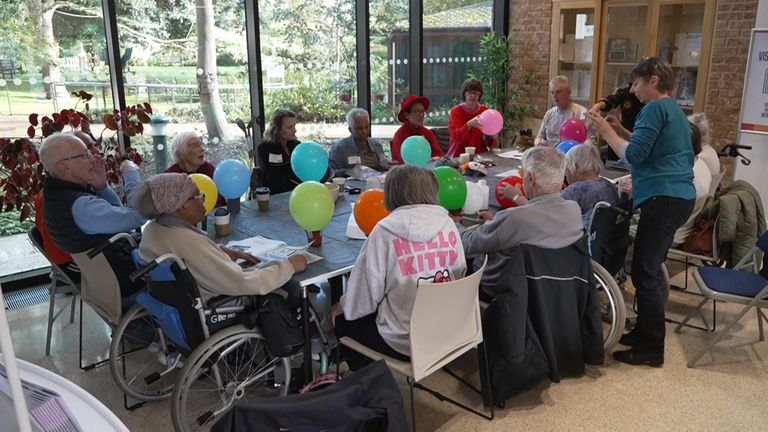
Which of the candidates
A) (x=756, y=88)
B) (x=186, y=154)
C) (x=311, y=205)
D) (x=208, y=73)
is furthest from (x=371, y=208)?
(x=756, y=88)

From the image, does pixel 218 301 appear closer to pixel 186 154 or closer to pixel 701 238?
pixel 186 154

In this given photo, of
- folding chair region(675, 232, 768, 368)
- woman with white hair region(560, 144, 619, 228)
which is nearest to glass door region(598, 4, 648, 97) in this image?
woman with white hair region(560, 144, 619, 228)

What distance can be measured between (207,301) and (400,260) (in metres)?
0.78

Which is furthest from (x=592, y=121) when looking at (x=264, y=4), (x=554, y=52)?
(x=554, y=52)

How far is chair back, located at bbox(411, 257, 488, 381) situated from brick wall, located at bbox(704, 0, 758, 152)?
3613mm

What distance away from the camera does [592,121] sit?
311 cm

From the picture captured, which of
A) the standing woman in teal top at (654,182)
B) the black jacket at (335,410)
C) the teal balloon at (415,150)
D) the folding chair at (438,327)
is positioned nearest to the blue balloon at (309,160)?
the teal balloon at (415,150)

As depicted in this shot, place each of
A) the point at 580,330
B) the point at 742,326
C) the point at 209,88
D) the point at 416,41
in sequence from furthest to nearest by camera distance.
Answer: the point at 416,41 → the point at 209,88 → the point at 742,326 → the point at 580,330

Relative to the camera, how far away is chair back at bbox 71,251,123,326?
265 cm

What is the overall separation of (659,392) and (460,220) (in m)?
1.26

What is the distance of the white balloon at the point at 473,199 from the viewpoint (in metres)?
3.24

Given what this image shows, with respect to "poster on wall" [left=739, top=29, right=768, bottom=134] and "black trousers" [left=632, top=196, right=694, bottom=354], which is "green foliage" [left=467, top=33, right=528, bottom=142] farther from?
"black trousers" [left=632, top=196, right=694, bottom=354]

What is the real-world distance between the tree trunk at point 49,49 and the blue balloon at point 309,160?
198 centimetres

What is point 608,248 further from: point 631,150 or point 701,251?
point 701,251
